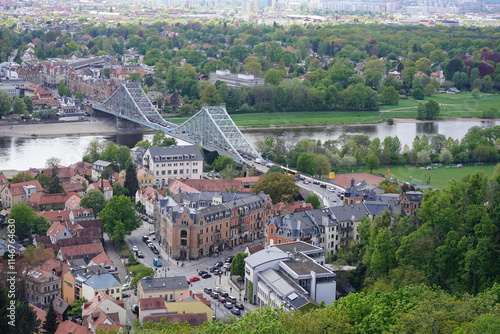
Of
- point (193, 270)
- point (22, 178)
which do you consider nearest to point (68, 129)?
point (22, 178)

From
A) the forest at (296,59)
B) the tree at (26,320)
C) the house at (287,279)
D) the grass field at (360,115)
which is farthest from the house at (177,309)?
the forest at (296,59)

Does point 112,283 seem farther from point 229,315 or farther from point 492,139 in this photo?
point 492,139

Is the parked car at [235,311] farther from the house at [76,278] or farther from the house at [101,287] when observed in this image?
the house at [76,278]

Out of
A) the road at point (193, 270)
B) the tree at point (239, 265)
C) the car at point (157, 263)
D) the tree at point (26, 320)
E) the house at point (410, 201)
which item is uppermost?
the house at point (410, 201)

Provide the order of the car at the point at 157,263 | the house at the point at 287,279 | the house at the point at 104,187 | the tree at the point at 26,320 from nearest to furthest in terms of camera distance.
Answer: the tree at the point at 26,320, the house at the point at 287,279, the car at the point at 157,263, the house at the point at 104,187

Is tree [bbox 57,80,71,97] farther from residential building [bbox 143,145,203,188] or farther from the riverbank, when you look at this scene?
residential building [bbox 143,145,203,188]

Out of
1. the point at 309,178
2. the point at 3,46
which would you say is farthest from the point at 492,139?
the point at 3,46
